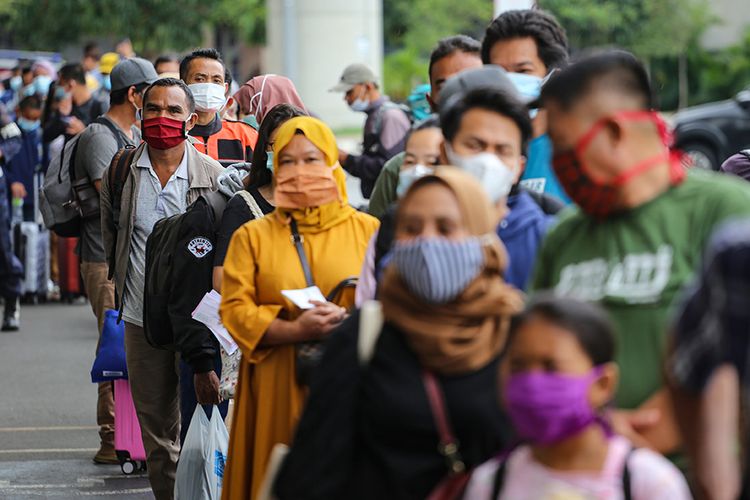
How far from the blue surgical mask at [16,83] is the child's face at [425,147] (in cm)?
1742

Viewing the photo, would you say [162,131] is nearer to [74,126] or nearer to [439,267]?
[439,267]

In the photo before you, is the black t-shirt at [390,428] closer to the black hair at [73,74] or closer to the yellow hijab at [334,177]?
the yellow hijab at [334,177]

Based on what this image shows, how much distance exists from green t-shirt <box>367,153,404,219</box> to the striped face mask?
7.95 feet

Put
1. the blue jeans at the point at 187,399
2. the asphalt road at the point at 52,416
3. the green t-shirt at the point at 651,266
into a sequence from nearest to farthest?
the green t-shirt at the point at 651,266 → the blue jeans at the point at 187,399 → the asphalt road at the point at 52,416

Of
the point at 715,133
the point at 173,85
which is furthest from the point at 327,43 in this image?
the point at 173,85

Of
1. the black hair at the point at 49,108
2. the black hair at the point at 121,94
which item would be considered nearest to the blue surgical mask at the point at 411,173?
the black hair at the point at 121,94

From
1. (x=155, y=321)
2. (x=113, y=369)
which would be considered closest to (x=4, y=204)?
(x=113, y=369)

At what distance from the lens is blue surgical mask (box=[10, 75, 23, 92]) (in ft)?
73.9

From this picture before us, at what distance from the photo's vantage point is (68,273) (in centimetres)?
1596

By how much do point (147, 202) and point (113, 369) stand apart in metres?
1.01

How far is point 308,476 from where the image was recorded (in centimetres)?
387

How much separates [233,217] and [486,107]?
1973 millimetres

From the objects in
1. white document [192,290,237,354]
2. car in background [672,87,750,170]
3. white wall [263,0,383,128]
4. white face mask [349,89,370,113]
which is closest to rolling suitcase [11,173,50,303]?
white face mask [349,89,370,113]

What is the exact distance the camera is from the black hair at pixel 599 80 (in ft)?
12.7
